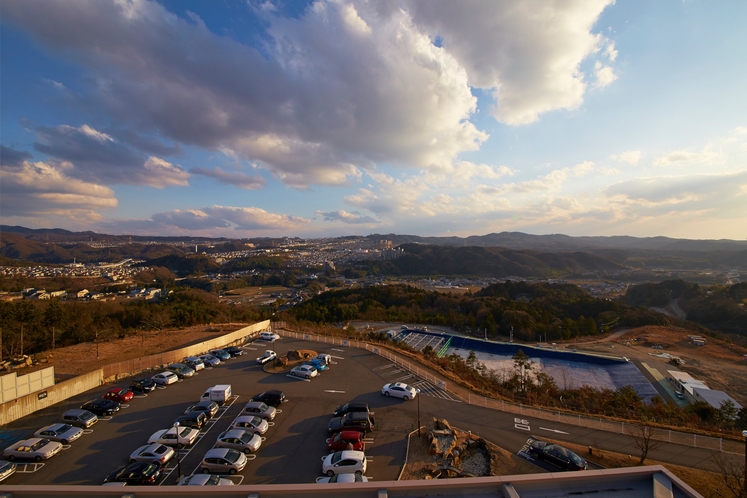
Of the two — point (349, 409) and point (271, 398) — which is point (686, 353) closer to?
point (349, 409)

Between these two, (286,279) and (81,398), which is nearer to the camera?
(81,398)

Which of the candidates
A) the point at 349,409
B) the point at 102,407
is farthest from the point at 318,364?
the point at 102,407

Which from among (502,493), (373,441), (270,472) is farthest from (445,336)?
(502,493)

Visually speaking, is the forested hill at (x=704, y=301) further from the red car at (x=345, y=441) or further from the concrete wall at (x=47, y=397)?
the concrete wall at (x=47, y=397)

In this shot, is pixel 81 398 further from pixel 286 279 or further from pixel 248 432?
pixel 286 279

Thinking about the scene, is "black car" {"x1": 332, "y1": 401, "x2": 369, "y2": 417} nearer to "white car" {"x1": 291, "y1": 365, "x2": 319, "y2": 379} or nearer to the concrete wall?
"white car" {"x1": 291, "y1": 365, "x2": 319, "y2": 379}
